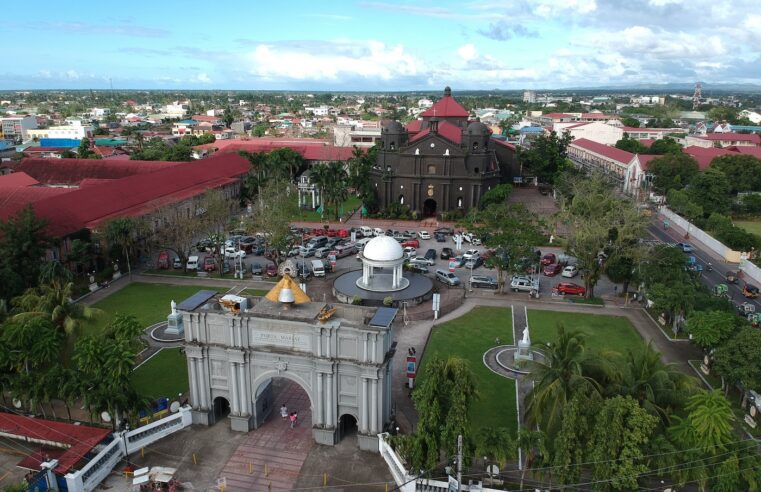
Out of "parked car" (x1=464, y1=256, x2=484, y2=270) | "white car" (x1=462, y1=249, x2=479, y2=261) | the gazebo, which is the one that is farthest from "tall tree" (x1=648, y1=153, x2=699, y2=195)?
the gazebo

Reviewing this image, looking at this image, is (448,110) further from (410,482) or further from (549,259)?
(410,482)

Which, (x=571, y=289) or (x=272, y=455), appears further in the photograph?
(x=571, y=289)

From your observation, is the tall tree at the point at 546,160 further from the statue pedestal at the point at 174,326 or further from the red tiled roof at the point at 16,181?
the red tiled roof at the point at 16,181

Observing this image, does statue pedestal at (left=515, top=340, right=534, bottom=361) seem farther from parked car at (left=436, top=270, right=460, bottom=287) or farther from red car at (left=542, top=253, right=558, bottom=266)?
red car at (left=542, top=253, right=558, bottom=266)

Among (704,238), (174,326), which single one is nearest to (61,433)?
(174,326)

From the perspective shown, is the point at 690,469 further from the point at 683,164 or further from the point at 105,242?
the point at 683,164

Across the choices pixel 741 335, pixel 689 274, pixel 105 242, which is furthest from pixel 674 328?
pixel 105 242

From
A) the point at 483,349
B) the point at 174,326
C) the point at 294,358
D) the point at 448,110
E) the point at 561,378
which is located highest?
the point at 448,110

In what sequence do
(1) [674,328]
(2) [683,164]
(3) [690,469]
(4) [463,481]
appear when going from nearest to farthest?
1. (3) [690,469]
2. (4) [463,481]
3. (1) [674,328]
4. (2) [683,164]
